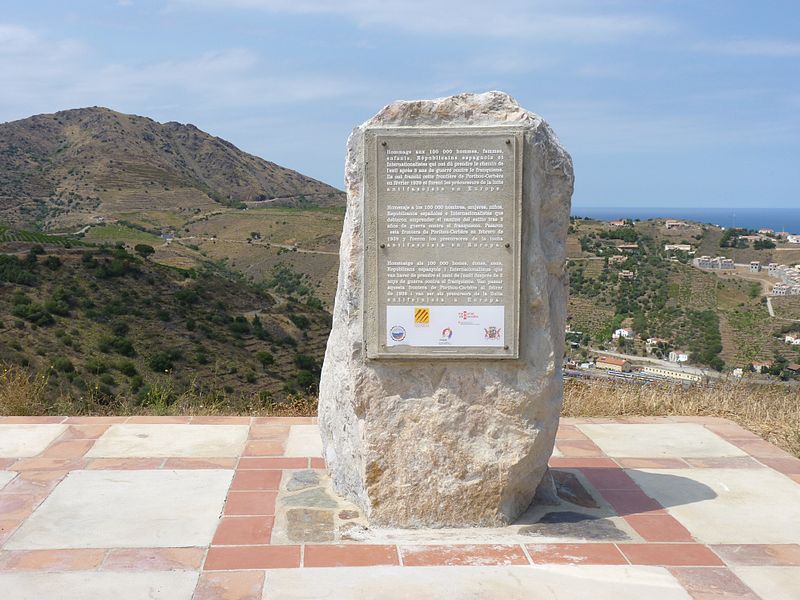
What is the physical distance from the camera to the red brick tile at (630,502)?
422 cm

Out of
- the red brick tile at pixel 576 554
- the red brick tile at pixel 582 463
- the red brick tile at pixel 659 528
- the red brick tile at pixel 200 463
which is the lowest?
the red brick tile at pixel 582 463

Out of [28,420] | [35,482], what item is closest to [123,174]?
[28,420]

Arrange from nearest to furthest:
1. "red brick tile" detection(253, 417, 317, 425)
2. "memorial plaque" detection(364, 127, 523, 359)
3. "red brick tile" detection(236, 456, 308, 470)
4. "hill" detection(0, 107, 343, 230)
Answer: "memorial plaque" detection(364, 127, 523, 359), "red brick tile" detection(236, 456, 308, 470), "red brick tile" detection(253, 417, 317, 425), "hill" detection(0, 107, 343, 230)

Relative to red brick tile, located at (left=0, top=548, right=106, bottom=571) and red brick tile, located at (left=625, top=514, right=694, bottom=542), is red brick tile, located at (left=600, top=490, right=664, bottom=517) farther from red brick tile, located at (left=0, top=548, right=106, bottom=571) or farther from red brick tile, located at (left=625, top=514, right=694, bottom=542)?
red brick tile, located at (left=0, top=548, right=106, bottom=571)

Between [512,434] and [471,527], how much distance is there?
524mm

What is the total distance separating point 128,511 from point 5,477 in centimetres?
103

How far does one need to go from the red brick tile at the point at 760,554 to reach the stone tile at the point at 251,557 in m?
1.98

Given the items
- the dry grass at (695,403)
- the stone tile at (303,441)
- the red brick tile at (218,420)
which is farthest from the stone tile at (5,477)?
the dry grass at (695,403)

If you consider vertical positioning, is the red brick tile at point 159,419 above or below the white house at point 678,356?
above

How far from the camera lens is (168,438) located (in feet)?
18.1

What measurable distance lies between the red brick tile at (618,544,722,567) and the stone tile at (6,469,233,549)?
78.8 inches

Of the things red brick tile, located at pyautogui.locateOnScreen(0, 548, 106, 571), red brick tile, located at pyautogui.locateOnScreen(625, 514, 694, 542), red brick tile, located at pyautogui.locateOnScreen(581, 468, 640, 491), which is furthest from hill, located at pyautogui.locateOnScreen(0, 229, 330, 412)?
red brick tile, located at pyautogui.locateOnScreen(625, 514, 694, 542)

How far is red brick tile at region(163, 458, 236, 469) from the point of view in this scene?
4883mm

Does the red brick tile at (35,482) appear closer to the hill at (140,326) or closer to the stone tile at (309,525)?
the stone tile at (309,525)
